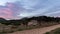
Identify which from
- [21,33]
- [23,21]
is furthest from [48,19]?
[21,33]

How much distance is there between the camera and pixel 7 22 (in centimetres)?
4191

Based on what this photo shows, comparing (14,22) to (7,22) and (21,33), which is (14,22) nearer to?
(7,22)

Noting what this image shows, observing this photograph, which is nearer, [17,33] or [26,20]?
[17,33]

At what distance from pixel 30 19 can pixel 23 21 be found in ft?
6.55

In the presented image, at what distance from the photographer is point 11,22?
41.8 metres

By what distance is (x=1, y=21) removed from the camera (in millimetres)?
43531

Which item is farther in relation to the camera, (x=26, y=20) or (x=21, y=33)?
(x=26, y=20)

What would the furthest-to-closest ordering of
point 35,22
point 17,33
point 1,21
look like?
point 1,21 < point 35,22 < point 17,33

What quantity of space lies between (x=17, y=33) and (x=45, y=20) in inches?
Result: 758

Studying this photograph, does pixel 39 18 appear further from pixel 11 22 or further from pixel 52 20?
pixel 11 22

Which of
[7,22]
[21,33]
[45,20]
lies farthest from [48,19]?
[21,33]

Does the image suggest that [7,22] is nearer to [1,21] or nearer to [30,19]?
[1,21]

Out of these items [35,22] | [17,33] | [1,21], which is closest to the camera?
[17,33]

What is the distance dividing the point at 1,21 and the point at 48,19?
11694mm
